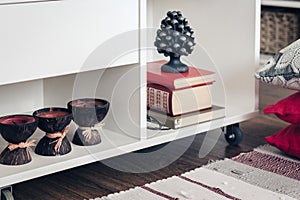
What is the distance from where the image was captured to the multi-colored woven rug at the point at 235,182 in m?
1.39

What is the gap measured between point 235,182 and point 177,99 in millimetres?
277

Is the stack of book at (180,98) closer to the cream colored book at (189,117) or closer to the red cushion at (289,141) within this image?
the cream colored book at (189,117)

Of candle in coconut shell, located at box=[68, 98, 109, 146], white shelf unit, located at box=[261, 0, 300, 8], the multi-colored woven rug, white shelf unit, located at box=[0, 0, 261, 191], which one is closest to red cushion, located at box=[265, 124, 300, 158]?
the multi-colored woven rug

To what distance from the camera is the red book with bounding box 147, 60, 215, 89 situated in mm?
1620

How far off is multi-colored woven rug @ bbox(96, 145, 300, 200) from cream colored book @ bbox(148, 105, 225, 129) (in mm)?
124

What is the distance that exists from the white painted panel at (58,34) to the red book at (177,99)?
0.23m

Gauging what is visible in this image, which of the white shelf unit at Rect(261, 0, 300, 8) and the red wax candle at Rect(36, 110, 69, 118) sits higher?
the white shelf unit at Rect(261, 0, 300, 8)

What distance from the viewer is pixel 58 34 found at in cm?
130

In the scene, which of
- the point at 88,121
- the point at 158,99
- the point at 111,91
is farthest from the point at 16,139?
the point at 158,99

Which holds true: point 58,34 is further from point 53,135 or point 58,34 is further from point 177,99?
point 177,99

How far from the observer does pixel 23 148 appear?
135 centimetres

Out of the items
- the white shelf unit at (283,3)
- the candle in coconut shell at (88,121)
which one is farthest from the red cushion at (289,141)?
the white shelf unit at (283,3)

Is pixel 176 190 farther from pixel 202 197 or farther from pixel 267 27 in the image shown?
pixel 267 27

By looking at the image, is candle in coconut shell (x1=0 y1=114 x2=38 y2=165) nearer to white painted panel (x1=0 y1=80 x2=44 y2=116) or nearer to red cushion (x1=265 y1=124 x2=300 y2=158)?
white painted panel (x1=0 y1=80 x2=44 y2=116)
